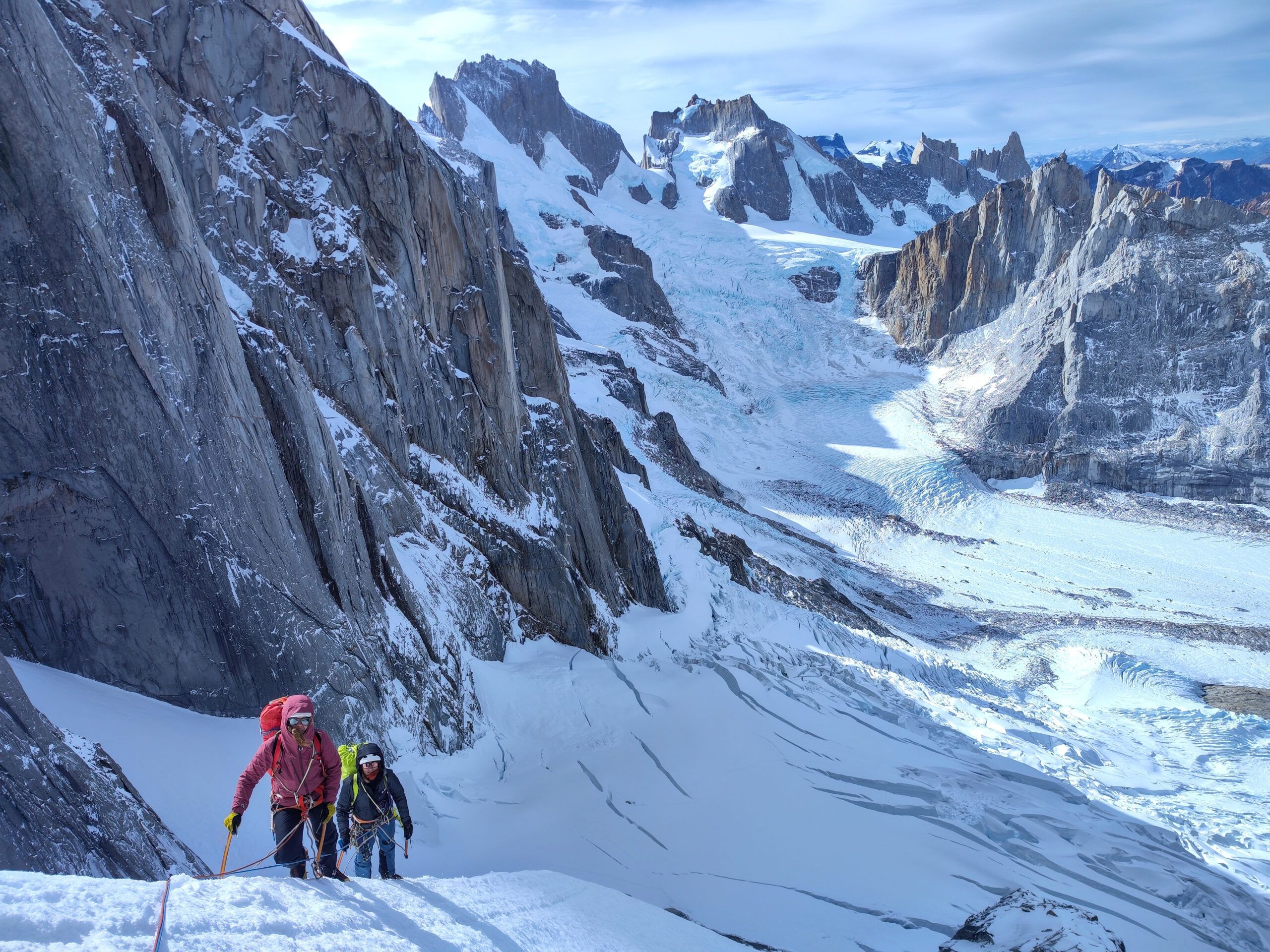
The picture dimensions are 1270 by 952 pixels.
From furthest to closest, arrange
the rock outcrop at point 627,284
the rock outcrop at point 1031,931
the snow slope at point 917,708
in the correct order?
the rock outcrop at point 627,284
the snow slope at point 917,708
the rock outcrop at point 1031,931

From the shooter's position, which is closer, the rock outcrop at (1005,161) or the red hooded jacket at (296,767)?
the red hooded jacket at (296,767)

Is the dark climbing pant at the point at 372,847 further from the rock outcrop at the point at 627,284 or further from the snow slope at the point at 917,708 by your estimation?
the rock outcrop at the point at 627,284

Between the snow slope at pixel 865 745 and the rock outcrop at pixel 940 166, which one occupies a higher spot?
the rock outcrop at pixel 940 166

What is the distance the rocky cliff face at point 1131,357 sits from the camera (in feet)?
167

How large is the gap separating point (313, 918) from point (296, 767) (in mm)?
1287

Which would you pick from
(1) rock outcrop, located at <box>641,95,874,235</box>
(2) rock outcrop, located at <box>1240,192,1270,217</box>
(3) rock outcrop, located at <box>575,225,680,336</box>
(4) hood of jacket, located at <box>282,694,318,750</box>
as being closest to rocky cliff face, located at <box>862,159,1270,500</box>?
(3) rock outcrop, located at <box>575,225,680,336</box>

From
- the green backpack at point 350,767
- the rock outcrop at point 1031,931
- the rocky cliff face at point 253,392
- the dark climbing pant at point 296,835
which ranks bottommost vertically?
the rock outcrop at point 1031,931

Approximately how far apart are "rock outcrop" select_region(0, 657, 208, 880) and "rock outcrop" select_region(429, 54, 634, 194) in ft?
298

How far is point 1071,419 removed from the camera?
180ft

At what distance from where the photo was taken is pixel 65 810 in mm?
5414

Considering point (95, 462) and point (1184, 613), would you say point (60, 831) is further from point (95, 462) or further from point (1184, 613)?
point (1184, 613)

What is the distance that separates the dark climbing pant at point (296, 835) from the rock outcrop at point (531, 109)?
91173 millimetres

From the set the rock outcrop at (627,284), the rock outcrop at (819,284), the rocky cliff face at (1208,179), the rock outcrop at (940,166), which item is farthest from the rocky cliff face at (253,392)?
the rocky cliff face at (1208,179)

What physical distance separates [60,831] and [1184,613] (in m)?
39.2
